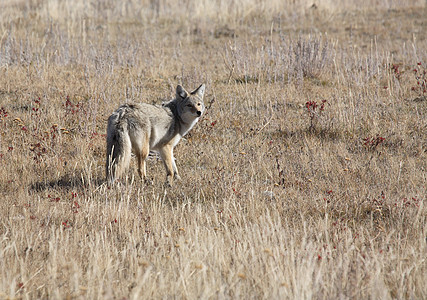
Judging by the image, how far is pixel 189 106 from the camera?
7.64 m

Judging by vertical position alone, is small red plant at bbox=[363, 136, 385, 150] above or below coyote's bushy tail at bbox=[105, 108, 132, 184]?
below

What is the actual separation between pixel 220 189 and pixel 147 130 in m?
1.42

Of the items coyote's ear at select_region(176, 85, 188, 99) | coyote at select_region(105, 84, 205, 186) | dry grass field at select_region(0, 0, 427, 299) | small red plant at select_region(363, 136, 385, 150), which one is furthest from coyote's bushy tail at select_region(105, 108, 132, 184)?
small red plant at select_region(363, 136, 385, 150)

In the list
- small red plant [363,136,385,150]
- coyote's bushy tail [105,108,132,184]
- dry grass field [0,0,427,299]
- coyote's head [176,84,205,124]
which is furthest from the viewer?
small red plant [363,136,385,150]

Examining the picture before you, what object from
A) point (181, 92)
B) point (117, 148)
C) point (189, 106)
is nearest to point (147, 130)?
point (117, 148)

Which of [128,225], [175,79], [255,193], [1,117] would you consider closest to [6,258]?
[128,225]

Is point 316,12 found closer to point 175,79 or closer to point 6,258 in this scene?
point 175,79

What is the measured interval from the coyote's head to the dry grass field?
73cm

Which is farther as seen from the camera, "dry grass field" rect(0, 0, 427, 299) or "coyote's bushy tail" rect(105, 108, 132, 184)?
"coyote's bushy tail" rect(105, 108, 132, 184)

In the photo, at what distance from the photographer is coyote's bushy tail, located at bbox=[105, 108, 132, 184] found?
245 inches

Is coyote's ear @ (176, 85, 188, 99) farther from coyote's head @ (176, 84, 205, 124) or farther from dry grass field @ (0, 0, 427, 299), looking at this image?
dry grass field @ (0, 0, 427, 299)

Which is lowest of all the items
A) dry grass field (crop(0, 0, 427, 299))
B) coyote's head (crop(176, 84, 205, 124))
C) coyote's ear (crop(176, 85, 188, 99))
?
dry grass field (crop(0, 0, 427, 299))

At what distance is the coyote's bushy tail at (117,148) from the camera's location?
20.4ft

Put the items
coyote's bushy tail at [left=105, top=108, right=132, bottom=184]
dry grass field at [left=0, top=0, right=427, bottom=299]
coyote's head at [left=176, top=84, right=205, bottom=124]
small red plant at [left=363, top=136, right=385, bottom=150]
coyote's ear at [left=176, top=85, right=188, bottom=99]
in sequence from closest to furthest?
dry grass field at [left=0, top=0, right=427, bottom=299]
coyote's bushy tail at [left=105, top=108, right=132, bottom=184]
coyote's head at [left=176, top=84, right=205, bottom=124]
small red plant at [left=363, top=136, right=385, bottom=150]
coyote's ear at [left=176, top=85, right=188, bottom=99]
